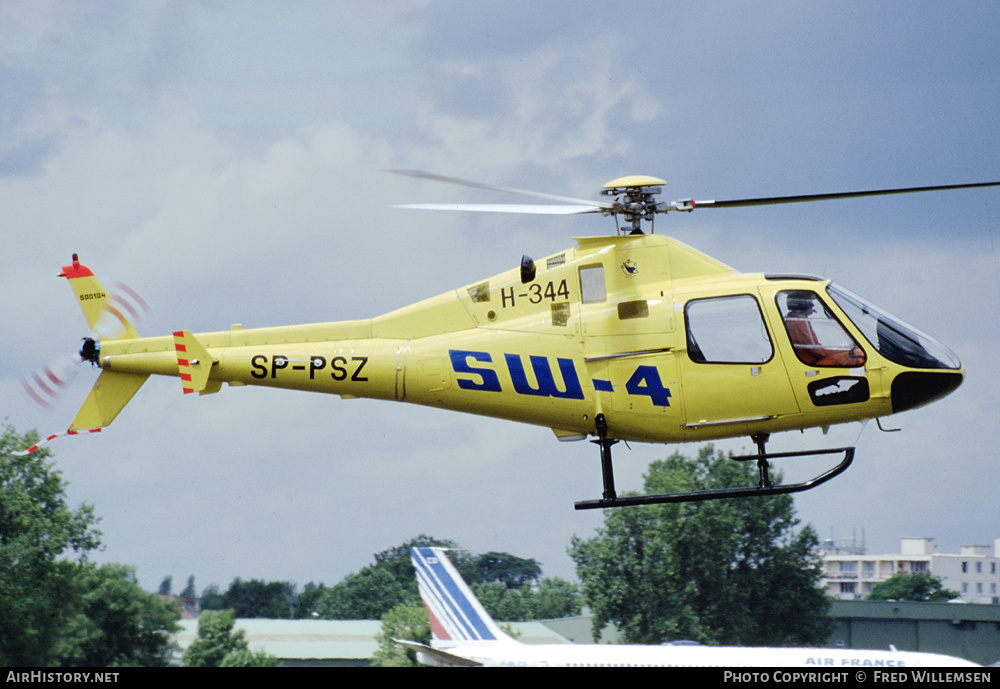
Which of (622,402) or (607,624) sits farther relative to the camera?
(607,624)

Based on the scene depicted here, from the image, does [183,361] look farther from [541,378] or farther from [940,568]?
[940,568]

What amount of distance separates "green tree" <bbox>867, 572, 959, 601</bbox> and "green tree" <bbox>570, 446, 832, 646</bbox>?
2520 centimetres

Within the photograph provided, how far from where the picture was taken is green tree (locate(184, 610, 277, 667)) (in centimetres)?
4041

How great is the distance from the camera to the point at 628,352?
40.6 ft

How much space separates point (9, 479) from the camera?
39.9 m

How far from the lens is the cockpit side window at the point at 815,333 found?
12172mm

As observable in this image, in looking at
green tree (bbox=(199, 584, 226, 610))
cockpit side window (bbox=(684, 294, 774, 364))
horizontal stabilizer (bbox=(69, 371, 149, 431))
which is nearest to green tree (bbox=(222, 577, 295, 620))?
green tree (bbox=(199, 584, 226, 610))

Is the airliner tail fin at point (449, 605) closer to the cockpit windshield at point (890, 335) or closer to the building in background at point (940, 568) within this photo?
the cockpit windshield at point (890, 335)

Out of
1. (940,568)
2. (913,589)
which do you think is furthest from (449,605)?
(940,568)

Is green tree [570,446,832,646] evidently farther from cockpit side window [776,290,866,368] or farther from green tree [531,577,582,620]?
cockpit side window [776,290,866,368]

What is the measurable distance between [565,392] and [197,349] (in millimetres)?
4048
